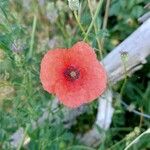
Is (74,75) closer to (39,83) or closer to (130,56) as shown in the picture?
(39,83)

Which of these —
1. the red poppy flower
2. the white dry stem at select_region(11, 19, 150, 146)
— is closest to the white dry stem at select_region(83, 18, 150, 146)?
the white dry stem at select_region(11, 19, 150, 146)

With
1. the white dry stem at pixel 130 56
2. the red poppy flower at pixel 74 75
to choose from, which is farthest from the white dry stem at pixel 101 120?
the red poppy flower at pixel 74 75

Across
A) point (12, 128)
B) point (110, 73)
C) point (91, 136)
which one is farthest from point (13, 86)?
point (91, 136)

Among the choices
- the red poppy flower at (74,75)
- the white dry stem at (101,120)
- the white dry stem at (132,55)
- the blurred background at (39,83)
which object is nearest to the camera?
Result: the red poppy flower at (74,75)

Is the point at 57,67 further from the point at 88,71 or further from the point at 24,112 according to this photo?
the point at 24,112

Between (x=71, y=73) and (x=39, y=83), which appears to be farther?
(x=39, y=83)

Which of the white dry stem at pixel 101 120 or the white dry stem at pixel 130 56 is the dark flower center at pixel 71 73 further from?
the white dry stem at pixel 101 120

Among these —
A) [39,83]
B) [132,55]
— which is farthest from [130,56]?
[39,83]
